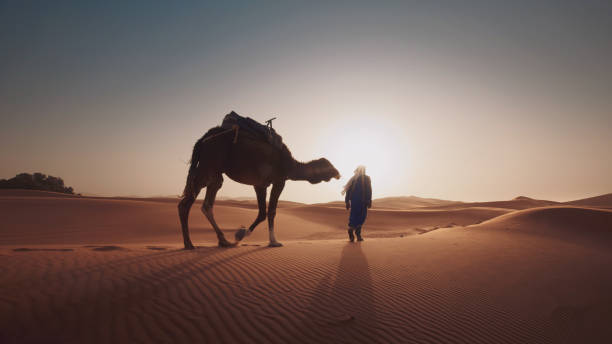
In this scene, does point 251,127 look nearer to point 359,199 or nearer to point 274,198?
point 274,198

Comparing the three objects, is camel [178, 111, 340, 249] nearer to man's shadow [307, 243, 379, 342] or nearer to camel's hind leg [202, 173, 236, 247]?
camel's hind leg [202, 173, 236, 247]

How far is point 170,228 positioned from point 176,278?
10329 mm

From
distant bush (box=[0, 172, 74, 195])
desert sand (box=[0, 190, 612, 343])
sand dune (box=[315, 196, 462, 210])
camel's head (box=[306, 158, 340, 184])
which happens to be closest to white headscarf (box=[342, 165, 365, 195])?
camel's head (box=[306, 158, 340, 184])

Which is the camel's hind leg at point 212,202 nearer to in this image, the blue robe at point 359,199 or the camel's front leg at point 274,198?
the camel's front leg at point 274,198

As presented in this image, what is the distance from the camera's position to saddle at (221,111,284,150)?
627cm

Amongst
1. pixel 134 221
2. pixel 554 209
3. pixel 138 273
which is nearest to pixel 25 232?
pixel 134 221

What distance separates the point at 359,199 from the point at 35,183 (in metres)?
43.2

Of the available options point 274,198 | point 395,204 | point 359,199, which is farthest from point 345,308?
point 395,204

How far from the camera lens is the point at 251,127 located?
6.47 m

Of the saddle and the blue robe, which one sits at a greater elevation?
the saddle

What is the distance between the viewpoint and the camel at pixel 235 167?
586 cm

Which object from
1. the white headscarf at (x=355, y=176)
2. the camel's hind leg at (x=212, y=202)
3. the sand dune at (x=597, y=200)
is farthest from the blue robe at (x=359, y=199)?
the sand dune at (x=597, y=200)

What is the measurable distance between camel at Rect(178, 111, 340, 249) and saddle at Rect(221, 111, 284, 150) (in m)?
0.02

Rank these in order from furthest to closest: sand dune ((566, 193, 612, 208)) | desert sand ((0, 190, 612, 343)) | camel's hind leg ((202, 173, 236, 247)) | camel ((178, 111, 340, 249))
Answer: sand dune ((566, 193, 612, 208)), camel's hind leg ((202, 173, 236, 247)), camel ((178, 111, 340, 249)), desert sand ((0, 190, 612, 343))
